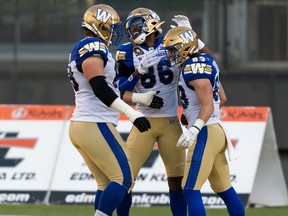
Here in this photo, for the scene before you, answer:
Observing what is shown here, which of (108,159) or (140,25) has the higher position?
(140,25)

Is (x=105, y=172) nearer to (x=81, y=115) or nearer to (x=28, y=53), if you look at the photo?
(x=81, y=115)

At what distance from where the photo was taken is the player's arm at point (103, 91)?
22.9 ft

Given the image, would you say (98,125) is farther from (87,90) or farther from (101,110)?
(87,90)

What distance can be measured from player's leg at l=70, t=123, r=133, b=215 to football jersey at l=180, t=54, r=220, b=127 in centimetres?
58

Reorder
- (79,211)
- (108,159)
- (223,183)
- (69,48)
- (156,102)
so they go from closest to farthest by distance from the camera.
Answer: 1. (108,159)
2. (223,183)
3. (156,102)
4. (79,211)
5. (69,48)

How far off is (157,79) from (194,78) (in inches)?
33.3

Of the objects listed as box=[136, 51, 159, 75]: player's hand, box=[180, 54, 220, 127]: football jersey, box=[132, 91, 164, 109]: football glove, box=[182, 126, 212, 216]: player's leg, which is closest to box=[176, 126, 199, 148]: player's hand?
box=[182, 126, 212, 216]: player's leg

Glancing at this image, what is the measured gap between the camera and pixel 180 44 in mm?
7336

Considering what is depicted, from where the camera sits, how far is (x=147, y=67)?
7.89m

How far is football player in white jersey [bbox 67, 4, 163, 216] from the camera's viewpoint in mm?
7020

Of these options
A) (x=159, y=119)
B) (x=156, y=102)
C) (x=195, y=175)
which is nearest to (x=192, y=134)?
(x=195, y=175)

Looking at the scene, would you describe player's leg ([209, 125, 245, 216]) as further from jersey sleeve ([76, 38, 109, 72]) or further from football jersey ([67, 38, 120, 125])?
jersey sleeve ([76, 38, 109, 72])

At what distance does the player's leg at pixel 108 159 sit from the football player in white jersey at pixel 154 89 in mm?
740

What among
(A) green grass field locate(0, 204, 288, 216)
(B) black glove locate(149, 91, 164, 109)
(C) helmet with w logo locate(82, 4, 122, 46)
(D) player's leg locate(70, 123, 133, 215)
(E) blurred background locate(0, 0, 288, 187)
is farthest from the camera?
(E) blurred background locate(0, 0, 288, 187)
